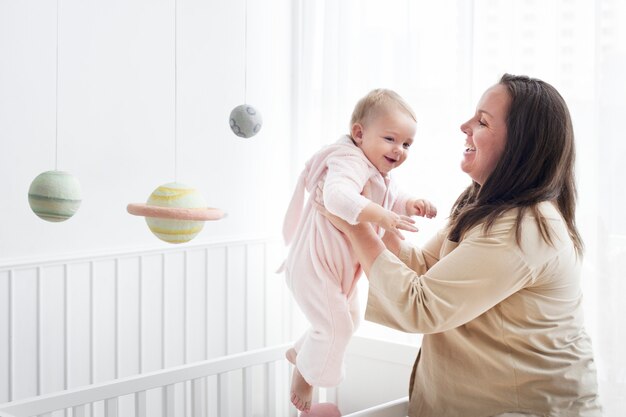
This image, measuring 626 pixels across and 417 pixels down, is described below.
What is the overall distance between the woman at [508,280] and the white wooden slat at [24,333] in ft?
3.60

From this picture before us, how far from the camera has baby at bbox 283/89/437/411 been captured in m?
1.55

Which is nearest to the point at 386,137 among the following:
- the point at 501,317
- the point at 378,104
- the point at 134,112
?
the point at 378,104

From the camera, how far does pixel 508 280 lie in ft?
4.49

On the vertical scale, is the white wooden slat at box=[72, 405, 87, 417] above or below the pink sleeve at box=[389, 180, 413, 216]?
below

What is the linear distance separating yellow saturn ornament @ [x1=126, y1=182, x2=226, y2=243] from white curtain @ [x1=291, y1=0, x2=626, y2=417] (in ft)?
3.01

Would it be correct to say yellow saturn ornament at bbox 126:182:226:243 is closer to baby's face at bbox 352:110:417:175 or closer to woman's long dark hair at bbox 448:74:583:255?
baby's face at bbox 352:110:417:175

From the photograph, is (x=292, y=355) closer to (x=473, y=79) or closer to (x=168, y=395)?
(x=168, y=395)

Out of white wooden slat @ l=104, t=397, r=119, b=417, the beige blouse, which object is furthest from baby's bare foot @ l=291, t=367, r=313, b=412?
white wooden slat @ l=104, t=397, r=119, b=417

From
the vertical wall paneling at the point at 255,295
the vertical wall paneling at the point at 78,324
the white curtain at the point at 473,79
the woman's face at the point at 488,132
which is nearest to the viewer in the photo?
the woman's face at the point at 488,132

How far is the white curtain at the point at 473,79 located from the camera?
1971mm

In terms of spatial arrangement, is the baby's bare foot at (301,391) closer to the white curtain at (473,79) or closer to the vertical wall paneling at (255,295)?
the white curtain at (473,79)

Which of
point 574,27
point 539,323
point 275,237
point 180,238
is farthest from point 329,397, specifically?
point 574,27

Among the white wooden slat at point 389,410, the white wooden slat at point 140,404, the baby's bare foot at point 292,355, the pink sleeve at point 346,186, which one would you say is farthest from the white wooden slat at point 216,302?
A: the pink sleeve at point 346,186

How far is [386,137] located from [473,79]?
0.81m
